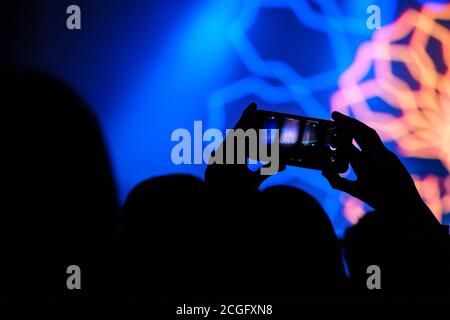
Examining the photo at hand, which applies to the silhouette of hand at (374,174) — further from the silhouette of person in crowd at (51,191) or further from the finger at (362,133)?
the silhouette of person in crowd at (51,191)

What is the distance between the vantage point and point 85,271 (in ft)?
3.75

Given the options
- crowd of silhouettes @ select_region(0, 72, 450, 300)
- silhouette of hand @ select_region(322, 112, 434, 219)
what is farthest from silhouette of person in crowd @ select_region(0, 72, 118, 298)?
silhouette of hand @ select_region(322, 112, 434, 219)

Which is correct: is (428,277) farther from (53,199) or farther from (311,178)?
(53,199)

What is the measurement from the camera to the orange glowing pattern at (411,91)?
5.48ft

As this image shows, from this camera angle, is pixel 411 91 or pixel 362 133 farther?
pixel 411 91

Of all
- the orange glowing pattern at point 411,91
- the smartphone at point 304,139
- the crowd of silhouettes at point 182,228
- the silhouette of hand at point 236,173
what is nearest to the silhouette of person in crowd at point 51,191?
the crowd of silhouettes at point 182,228

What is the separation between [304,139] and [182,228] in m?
0.43

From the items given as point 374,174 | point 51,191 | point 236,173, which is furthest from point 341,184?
point 51,191

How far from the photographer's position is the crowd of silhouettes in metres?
0.84

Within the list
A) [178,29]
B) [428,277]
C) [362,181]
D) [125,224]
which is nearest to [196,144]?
[178,29]

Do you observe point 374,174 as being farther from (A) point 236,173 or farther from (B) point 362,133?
(A) point 236,173

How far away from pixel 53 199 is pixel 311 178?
38.0 inches

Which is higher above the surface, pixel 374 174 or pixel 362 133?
pixel 362 133

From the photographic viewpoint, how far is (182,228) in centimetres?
88
